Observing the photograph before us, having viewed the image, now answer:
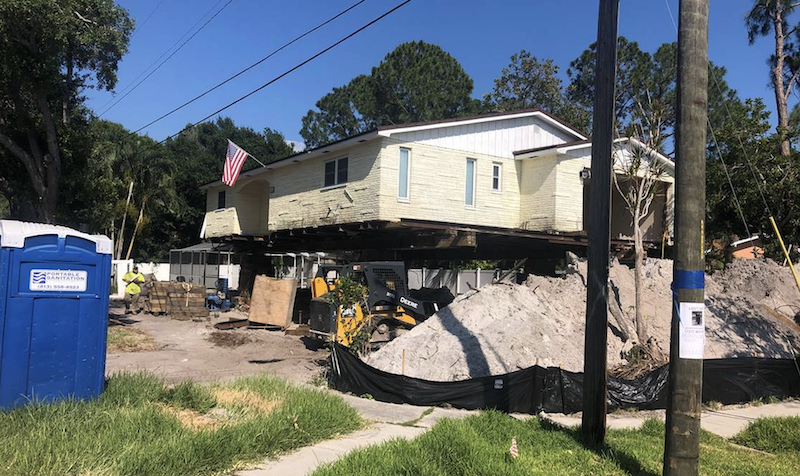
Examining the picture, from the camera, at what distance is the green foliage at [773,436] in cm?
733

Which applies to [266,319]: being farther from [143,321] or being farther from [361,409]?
[361,409]

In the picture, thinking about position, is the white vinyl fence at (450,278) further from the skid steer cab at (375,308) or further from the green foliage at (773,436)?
the green foliage at (773,436)

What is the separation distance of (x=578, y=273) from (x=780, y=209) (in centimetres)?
722

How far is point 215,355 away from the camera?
1470cm

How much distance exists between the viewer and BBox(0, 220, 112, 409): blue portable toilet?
20.7 ft

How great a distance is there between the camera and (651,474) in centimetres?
586

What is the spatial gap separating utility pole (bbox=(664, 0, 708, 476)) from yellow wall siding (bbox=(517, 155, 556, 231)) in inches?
539

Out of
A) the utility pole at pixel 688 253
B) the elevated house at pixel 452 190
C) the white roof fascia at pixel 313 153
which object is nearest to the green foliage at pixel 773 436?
the utility pole at pixel 688 253

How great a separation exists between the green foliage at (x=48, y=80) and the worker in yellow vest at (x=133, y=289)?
206 inches

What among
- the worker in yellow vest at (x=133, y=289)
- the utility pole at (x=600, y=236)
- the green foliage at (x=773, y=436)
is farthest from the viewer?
the worker in yellow vest at (x=133, y=289)

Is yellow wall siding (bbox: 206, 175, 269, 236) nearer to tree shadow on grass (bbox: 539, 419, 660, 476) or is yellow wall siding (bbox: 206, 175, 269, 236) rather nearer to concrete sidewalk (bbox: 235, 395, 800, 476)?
concrete sidewalk (bbox: 235, 395, 800, 476)

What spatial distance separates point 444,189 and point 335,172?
12.5 feet

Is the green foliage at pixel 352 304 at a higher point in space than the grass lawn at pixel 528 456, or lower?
higher

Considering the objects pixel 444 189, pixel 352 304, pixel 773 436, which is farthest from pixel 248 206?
pixel 773 436
